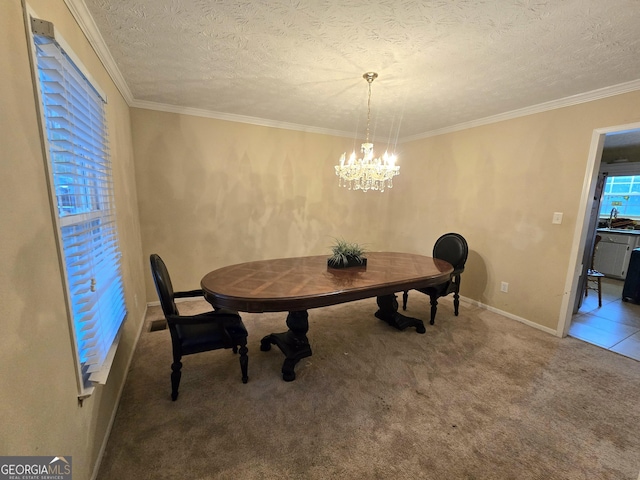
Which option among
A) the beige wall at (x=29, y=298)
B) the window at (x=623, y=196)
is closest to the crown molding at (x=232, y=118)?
the beige wall at (x=29, y=298)

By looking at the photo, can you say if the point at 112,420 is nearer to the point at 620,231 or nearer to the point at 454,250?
the point at 454,250

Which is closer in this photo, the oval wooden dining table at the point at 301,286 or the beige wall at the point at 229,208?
the beige wall at the point at 229,208

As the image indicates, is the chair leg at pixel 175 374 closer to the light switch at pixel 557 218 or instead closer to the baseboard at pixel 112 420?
the baseboard at pixel 112 420

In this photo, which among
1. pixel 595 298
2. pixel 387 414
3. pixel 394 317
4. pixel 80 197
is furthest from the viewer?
pixel 595 298

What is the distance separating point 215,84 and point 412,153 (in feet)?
10.1

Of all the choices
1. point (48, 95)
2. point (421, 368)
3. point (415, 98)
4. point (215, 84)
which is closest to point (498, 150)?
point (415, 98)

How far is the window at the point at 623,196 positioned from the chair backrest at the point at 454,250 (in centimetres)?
448

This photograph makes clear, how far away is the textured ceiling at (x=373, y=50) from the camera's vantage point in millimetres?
1407

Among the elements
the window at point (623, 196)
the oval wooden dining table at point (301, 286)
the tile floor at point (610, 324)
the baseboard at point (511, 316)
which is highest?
the window at point (623, 196)

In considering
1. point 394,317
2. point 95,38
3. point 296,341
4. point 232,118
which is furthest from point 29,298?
point 232,118

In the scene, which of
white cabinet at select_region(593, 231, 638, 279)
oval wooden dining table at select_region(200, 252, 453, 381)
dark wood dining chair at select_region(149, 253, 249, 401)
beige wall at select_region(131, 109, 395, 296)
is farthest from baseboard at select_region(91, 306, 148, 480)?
white cabinet at select_region(593, 231, 638, 279)

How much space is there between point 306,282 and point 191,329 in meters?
0.84

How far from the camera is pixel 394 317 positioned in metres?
2.75

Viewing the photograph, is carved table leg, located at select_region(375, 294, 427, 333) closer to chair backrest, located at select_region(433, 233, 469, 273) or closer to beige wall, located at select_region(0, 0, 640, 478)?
chair backrest, located at select_region(433, 233, 469, 273)
